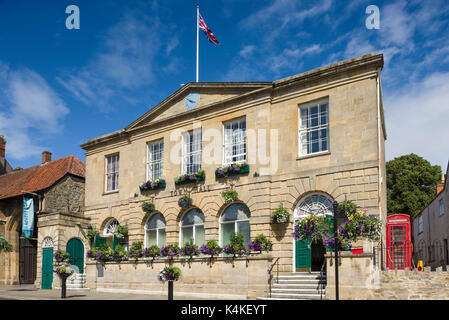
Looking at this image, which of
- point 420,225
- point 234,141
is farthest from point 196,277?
point 420,225

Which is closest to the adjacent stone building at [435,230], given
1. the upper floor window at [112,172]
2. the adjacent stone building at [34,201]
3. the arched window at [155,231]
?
the arched window at [155,231]

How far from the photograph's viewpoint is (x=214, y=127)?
22266 millimetres

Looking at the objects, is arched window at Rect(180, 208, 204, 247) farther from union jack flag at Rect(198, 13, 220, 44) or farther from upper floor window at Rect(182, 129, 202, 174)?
union jack flag at Rect(198, 13, 220, 44)

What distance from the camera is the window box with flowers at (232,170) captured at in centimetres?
2062

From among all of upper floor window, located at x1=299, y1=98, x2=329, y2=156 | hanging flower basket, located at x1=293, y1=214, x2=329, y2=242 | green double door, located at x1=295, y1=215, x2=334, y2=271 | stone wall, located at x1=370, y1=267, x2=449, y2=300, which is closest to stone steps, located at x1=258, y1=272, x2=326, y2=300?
green double door, located at x1=295, y1=215, x2=334, y2=271

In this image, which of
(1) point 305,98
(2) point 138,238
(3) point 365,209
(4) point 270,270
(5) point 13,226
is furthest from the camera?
(5) point 13,226

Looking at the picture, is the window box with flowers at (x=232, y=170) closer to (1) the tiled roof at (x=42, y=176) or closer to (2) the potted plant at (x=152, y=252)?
(2) the potted plant at (x=152, y=252)

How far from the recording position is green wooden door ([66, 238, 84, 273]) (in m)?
25.7

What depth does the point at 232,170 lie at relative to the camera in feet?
68.6

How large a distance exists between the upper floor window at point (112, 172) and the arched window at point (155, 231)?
3.56 meters

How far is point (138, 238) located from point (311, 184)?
385 inches

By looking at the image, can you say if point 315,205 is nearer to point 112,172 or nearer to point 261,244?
point 261,244

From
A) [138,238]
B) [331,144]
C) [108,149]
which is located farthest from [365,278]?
[108,149]

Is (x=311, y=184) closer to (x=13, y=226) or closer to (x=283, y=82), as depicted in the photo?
(x=283, y=82)
